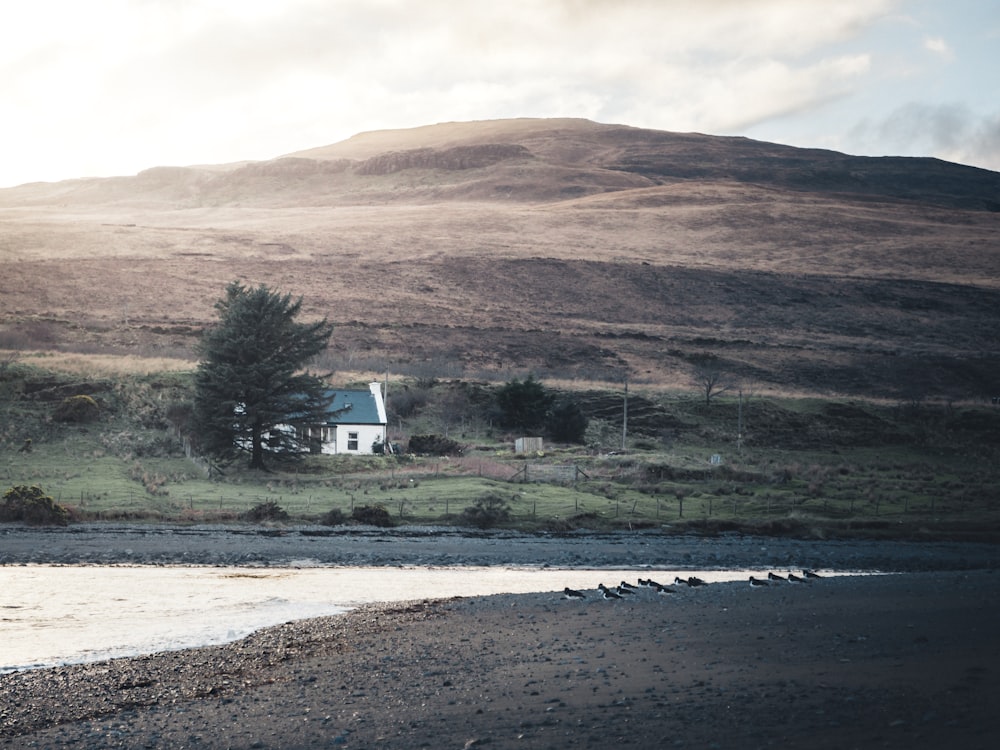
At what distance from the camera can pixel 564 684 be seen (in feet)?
44.6

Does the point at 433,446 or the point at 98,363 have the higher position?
the point at 98,363

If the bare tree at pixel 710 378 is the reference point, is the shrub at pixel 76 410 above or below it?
above

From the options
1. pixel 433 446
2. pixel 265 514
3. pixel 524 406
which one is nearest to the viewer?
pixel 265 514

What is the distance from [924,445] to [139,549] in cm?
4929

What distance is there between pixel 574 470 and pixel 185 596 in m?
24.8

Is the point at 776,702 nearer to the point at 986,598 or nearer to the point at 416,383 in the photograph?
the point at 986,598

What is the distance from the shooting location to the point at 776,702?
11852 mm

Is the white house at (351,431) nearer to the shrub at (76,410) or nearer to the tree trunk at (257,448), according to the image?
the tree trunk at (257,448)

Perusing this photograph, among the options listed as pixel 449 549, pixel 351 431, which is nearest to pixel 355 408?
pixel 351 431

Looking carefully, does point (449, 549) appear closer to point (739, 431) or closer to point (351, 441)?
point (351, 441)

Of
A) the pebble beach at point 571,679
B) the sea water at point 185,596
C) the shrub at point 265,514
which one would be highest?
the pebble beach at point 571,679

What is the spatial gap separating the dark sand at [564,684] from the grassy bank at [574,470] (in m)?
18.7

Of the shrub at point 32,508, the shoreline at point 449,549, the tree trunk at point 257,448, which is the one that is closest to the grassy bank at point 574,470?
the tree trunk at point 257,448

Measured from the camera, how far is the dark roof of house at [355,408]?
174ft
